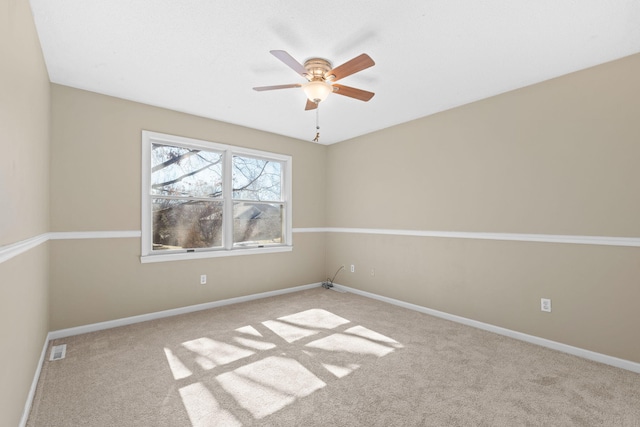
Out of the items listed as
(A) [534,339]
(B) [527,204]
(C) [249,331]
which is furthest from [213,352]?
(B) [527,204]

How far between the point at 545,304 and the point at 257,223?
371 centimetres

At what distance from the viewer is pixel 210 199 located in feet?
13.3

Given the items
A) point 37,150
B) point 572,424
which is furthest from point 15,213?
point 572,424

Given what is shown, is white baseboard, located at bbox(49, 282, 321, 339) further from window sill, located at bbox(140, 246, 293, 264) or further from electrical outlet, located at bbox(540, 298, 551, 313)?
electrical outlet, located at bbox(540, 298, 551, 313)

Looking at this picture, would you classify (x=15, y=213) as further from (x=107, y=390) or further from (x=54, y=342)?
(x=54, y=342)

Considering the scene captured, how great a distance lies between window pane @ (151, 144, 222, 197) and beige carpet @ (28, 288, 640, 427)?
1660mm

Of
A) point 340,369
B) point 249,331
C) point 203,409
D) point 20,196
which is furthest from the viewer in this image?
point 249,331

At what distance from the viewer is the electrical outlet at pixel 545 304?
2826 millimetres

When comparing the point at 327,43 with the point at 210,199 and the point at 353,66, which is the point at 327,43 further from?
the point at 210,199

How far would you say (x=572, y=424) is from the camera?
5.84ft

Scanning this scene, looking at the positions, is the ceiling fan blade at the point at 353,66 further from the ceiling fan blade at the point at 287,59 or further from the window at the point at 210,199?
the window at the point at 210,199

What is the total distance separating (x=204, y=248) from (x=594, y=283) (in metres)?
4.24

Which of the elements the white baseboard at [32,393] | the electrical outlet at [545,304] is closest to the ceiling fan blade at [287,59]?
the white baseboard at [32,393]

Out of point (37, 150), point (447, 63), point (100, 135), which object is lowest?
point (37, 150)
